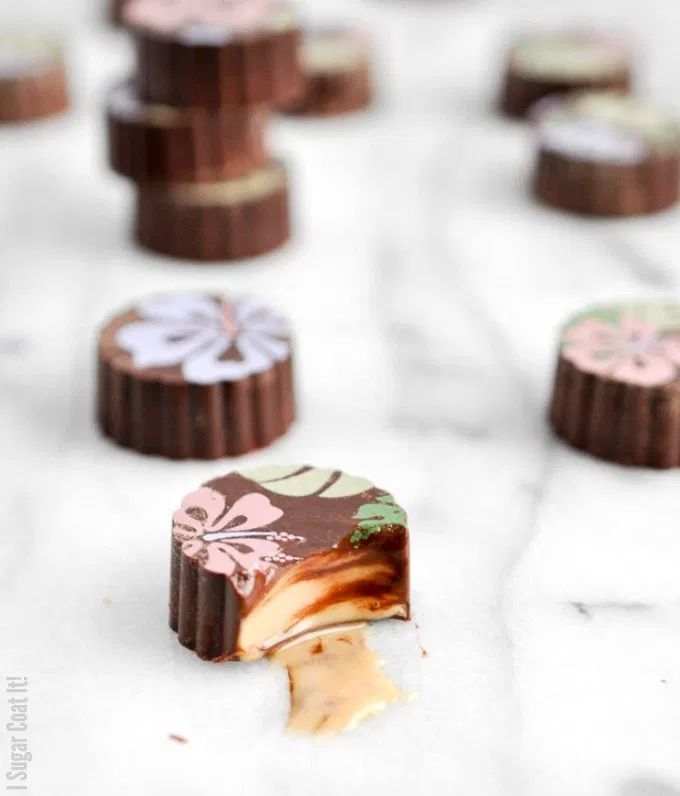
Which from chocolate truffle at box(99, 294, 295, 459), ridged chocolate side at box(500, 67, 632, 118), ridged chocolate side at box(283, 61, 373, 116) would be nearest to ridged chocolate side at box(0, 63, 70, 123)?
ridged chocolate side at box(283, 61, 373, 116)

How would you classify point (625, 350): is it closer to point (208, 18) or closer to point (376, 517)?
point (376, 517)

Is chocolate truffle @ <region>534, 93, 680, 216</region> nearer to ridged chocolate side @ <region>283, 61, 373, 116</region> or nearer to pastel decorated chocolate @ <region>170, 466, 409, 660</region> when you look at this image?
ridged chocolate side @ <region>283, 61, 373, 116</region>

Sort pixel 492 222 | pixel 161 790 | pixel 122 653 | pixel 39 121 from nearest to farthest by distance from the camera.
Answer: pixel 161 790
pixel 122 653
pixel 492 222
pixel 39 121

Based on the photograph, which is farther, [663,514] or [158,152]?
[158,152]

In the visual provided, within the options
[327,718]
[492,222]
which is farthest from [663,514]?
[492,222]

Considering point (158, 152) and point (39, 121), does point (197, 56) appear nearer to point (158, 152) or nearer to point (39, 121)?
point (158, 152)

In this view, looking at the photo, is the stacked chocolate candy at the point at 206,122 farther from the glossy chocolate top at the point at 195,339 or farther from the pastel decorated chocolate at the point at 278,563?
the pastel decorated chocolate at the point at 278,563
